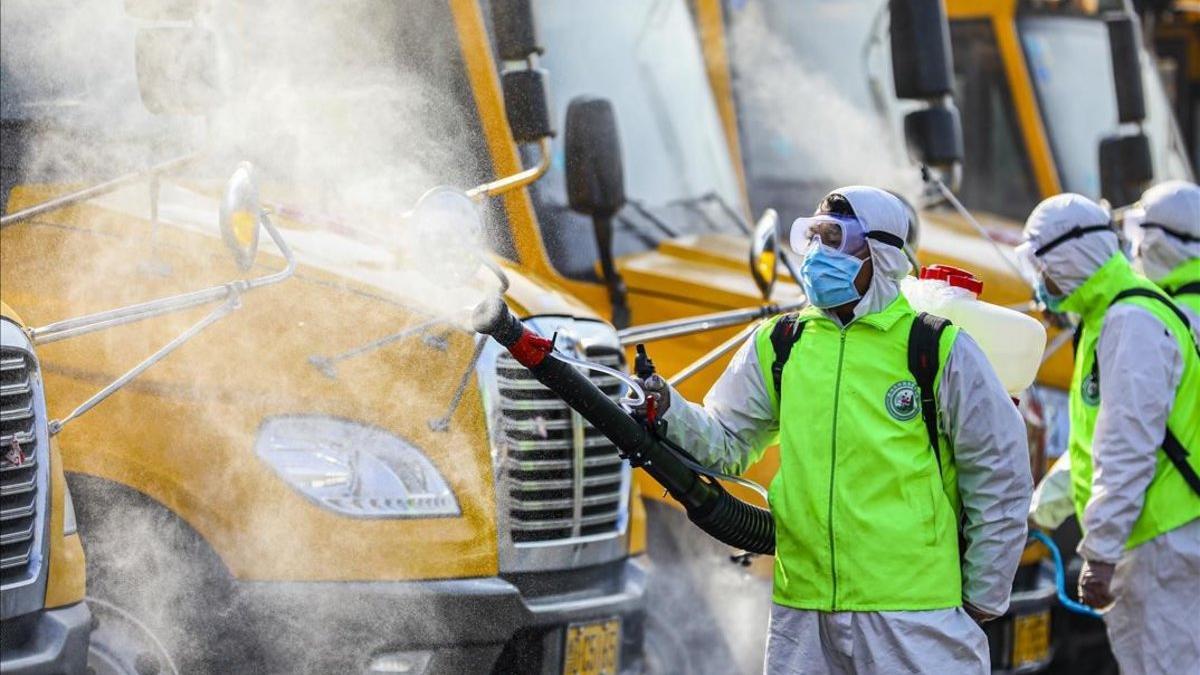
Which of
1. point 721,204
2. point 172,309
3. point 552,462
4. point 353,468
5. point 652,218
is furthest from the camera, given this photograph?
point 721,204

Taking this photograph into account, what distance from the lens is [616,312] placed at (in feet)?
24.6

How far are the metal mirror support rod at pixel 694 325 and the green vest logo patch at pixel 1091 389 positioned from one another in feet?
4.79

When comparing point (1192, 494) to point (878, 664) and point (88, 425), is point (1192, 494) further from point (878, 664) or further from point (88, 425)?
point (88, 425)

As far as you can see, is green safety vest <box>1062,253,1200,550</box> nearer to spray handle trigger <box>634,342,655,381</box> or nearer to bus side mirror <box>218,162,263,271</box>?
spray handle trigger <box>634,342,655,381</box>

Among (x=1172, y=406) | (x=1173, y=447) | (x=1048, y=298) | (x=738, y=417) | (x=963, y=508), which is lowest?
(x=1173, y=447)

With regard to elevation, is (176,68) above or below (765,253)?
above

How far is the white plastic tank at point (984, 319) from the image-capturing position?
5.05 metres

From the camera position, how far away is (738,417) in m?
4.85

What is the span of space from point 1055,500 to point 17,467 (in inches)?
135

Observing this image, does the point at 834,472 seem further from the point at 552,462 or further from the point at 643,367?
the point at 552,462

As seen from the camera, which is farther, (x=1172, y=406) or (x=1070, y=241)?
(x=1070, y=241)

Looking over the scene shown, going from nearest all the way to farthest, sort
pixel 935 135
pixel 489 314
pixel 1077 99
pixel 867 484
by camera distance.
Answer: pixel 489 314
pixel 867 484
pixel 935 135
pixel 1077 99

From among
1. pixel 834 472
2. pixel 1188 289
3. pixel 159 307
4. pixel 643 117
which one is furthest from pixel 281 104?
pixel 1188 289

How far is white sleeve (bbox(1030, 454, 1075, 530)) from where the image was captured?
6.55 meters
